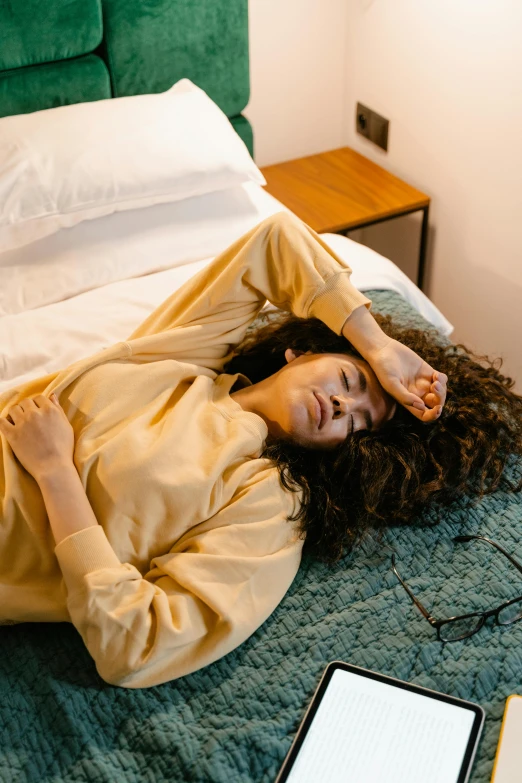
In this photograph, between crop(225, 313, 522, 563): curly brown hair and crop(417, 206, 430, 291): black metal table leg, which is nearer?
crop(225, 313, 522, 563): curly brown hair

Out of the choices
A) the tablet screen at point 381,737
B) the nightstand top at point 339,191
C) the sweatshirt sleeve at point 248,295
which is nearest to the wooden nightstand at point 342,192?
the nightstand top at point 339,191

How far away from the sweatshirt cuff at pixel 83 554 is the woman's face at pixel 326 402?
1.29 ft

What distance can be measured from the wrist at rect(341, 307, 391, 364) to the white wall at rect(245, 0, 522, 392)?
886 millimetres

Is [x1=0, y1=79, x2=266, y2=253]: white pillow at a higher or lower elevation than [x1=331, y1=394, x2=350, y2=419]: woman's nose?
higher

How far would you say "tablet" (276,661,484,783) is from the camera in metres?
0.94

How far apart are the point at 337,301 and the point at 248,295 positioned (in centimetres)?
18

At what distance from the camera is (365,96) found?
249 centimetres

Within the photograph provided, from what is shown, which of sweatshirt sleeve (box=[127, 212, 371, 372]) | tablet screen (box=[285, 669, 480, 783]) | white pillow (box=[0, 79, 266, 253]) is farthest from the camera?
white pillow (box=[0, 79, 266, 253])

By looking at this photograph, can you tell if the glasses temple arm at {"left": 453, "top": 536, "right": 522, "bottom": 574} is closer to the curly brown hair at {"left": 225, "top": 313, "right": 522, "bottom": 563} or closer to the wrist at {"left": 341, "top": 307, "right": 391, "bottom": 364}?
the curly brown hair at {"left": 225, "top": 313, "right": 522, "bottom": 563}

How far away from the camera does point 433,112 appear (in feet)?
7.25

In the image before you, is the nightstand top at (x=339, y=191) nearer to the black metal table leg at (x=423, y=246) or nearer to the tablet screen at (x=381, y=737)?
the black metal table leg at (x=423, y=246)

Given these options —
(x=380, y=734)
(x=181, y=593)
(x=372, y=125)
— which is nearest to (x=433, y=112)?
(x=372, y=125)

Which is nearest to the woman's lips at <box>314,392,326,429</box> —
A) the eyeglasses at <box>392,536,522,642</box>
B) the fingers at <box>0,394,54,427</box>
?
the eyeglasses at <box>392,536,522,642</box>

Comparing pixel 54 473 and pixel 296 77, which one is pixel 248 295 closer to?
pixel 54 473
